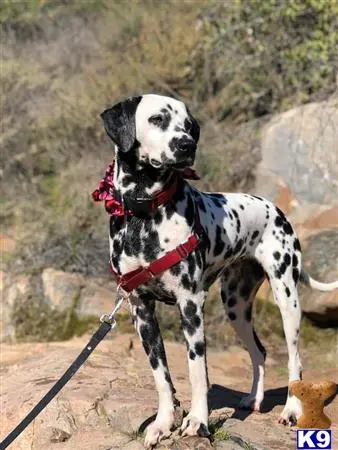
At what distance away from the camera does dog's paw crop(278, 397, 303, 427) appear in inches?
222

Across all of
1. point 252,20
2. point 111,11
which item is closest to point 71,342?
point 252,20

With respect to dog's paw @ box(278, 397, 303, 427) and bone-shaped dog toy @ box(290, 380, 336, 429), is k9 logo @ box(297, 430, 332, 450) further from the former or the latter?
dog's paw @ box(278, 397, 303, 427)

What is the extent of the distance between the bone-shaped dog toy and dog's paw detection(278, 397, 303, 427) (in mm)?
120

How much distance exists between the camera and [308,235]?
961 cm

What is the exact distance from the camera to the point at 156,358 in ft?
16.5

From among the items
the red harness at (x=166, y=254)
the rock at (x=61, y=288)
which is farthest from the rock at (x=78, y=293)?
the red harness at (x=166, y=254)

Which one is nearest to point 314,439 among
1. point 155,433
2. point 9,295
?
point 155,433

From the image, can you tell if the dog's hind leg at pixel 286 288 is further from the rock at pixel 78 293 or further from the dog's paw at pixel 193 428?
the rock at pixel 78 293

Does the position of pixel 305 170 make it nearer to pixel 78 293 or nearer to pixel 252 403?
pixel 78 293

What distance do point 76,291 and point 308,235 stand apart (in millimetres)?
2755

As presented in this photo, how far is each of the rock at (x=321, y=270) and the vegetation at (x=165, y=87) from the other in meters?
1.91

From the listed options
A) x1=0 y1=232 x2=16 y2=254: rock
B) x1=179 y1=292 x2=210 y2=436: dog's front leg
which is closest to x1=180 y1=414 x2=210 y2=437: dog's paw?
x1=179 y1=292 x2=210 y2=436: dog's front leg

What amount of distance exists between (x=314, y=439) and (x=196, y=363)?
39.2 inches

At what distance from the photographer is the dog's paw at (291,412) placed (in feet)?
18.5
